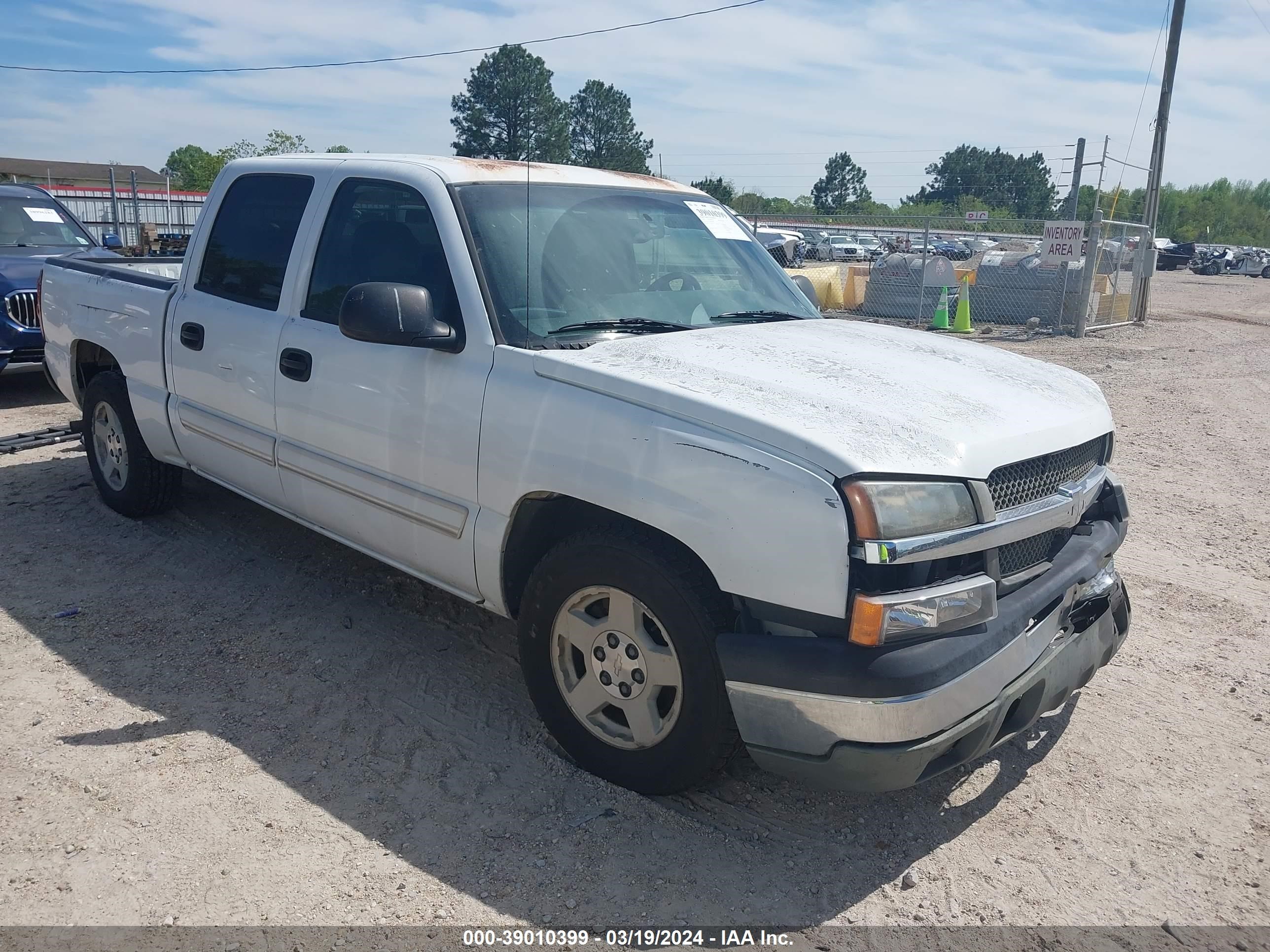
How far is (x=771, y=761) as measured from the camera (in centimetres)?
274

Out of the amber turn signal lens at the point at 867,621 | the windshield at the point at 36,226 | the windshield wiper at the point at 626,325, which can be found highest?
the windshield at the point at 36,226

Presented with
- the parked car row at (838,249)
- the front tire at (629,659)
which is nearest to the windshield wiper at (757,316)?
the front tire at (629,659)

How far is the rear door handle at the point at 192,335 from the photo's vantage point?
460cm

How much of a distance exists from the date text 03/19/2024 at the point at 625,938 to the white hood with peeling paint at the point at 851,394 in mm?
1263

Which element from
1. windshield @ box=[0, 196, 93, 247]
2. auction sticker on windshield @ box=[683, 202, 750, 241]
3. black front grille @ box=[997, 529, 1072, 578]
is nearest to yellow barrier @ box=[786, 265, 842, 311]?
windshield @ box=[0, 196, 93, 247]

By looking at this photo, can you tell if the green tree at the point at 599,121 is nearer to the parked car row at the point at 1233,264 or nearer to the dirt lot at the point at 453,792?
the parked car row at the point at 1233,264

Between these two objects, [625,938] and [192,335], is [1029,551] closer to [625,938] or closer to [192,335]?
[625,938]

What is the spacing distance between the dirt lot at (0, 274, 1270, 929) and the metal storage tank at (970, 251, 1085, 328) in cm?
1335

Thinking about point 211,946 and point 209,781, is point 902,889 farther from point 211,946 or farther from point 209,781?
point 209,781

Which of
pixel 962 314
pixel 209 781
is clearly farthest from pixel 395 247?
pixel 962 314

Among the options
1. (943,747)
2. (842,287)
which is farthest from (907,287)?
(943,747)

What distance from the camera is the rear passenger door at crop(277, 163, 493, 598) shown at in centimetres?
345

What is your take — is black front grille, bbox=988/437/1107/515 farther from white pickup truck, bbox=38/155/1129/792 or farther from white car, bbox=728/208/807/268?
white car, bbox=728/208/807/268

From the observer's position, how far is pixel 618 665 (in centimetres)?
311
